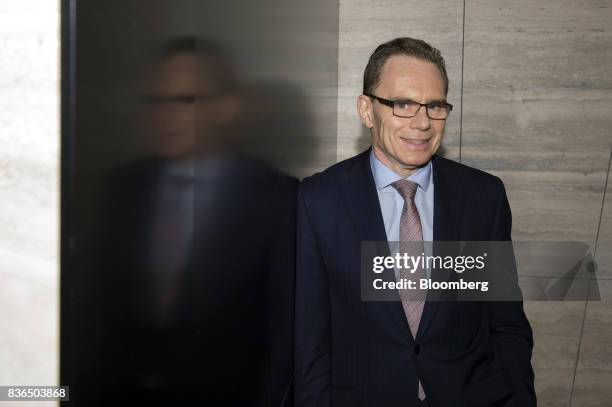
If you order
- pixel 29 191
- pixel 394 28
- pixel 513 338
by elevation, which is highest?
pixel 394 28

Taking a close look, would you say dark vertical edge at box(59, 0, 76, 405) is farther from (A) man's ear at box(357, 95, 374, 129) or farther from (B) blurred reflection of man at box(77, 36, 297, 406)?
(A) man's ear at box(357, 95, 374, 129)

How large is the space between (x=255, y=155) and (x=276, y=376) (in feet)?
2.07

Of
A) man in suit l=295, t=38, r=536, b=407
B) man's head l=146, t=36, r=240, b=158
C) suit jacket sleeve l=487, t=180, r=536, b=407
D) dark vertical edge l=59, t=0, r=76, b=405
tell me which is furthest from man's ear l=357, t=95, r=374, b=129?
dark vertical edge l=59, t=0, r=76, b=405

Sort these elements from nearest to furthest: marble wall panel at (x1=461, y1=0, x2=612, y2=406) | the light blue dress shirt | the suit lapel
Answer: the suit lapel < the light blue dress shirt < marble wall panel at (x1=461, y1=0, x2=612, y2=406)

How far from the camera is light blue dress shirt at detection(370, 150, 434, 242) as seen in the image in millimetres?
1750

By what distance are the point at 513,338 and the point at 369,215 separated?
0.50 meters

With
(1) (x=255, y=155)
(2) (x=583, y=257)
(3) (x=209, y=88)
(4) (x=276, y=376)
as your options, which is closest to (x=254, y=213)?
(1) (x=255, y=155)

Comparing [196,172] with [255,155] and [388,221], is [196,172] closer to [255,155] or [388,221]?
[255,155]

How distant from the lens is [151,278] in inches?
27.4

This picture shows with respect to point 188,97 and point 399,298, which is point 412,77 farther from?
point 188,97

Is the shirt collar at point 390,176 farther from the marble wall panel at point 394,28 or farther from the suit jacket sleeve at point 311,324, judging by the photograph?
the marble wall panel at point 394,28

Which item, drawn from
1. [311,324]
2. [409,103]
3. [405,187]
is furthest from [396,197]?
[311,324]

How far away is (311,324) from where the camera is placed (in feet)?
5.57

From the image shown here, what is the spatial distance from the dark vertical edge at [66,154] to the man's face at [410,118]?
1.23 meters
